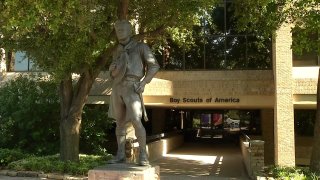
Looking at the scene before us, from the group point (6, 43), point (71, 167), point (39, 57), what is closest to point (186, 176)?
point (71, 167)

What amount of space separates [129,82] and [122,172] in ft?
5.10

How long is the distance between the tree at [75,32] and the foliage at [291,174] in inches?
202

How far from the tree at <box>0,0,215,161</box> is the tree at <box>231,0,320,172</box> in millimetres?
1629

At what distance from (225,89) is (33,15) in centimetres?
1341

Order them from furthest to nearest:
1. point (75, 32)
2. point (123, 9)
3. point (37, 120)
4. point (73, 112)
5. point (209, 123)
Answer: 1. point (209, 123)
2. point (37, 120)
3. point (73, 112)
4. point (123, 9)
5. point (75, 32)

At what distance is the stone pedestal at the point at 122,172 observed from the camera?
736 centimetres

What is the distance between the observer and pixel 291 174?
12.5 meters

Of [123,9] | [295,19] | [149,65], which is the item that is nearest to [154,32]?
[123,9]

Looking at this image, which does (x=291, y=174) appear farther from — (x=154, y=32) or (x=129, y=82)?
(x=129, y=82)

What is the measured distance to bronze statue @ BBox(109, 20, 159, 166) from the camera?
26.0 ft

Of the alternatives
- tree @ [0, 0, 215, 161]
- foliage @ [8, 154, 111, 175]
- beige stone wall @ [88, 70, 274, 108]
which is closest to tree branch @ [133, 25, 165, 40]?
tree @ [0, 0, 215, 161]

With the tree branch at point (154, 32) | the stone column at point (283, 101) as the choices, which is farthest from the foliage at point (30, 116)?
the stone column at point (283, 101)

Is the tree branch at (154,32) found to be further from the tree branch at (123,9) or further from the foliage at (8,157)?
the foliage at (8,157)

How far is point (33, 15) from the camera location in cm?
1022
